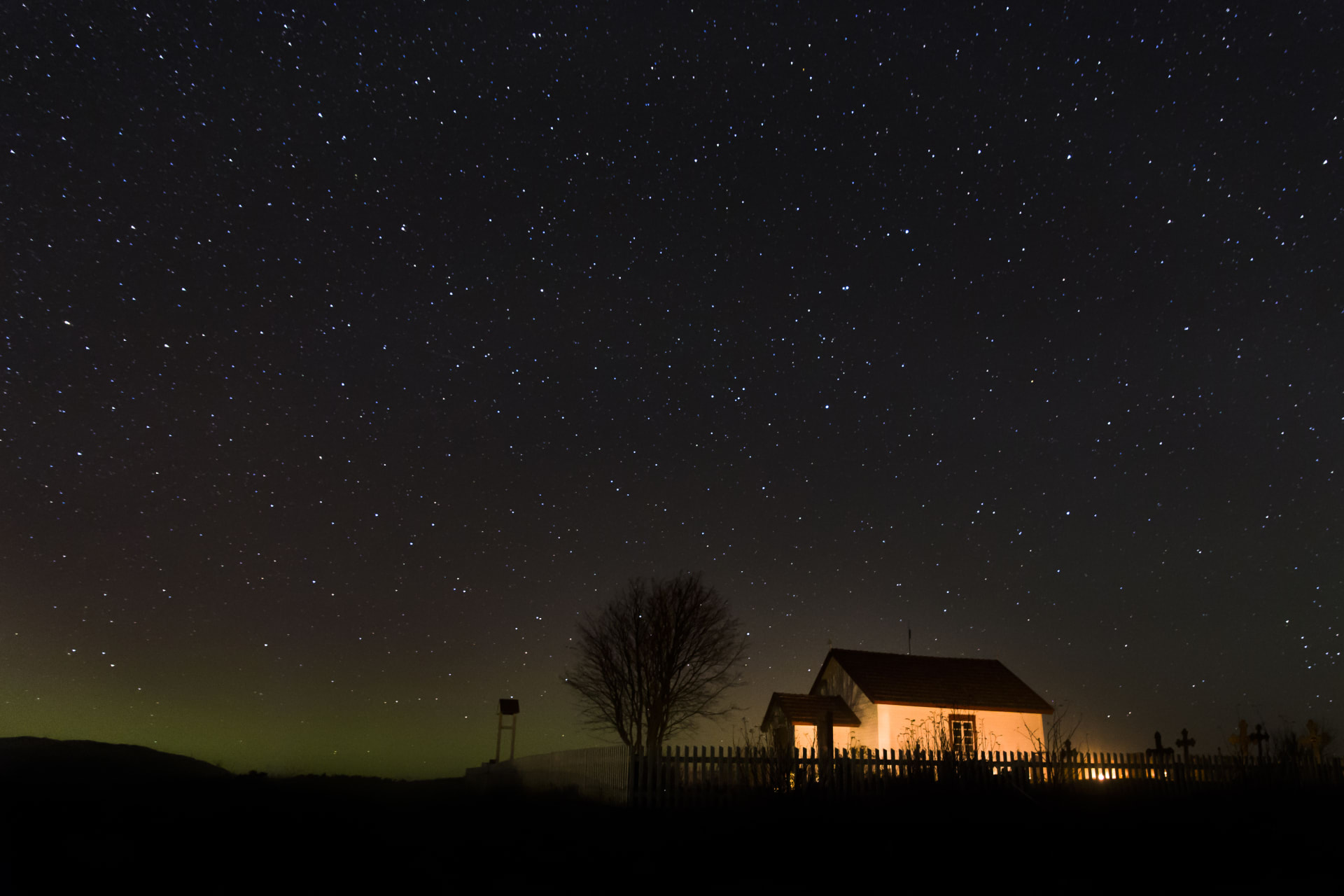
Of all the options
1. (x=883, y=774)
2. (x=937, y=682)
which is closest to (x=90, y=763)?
(x=883, y=774)

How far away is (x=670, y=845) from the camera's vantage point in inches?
364

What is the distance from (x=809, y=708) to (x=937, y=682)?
4.83 meters

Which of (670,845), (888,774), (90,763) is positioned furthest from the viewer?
(90,763)

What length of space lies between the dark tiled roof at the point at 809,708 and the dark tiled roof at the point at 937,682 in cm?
132

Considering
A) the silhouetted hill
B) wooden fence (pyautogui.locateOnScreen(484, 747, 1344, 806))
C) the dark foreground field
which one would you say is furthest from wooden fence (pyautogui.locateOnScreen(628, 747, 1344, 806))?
the silhouetted hill

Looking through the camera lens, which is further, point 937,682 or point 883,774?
point 937,682

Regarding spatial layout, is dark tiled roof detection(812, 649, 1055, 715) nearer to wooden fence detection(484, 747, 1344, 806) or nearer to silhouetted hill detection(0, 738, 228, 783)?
wooden fence detection(484, 747, 1344, 806)

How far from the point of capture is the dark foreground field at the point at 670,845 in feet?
24.5

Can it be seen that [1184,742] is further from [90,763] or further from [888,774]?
[90,763]

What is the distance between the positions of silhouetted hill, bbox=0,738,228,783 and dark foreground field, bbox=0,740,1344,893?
7220 millimetres

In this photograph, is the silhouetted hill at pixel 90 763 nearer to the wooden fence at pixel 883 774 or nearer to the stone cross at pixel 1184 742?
the wooden fence at pixel 883 774

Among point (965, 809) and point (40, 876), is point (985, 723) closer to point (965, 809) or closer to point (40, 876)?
point (965, 809)

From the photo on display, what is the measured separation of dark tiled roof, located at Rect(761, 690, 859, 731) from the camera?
31641 mm

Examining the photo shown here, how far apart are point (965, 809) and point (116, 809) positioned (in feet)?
35.6
